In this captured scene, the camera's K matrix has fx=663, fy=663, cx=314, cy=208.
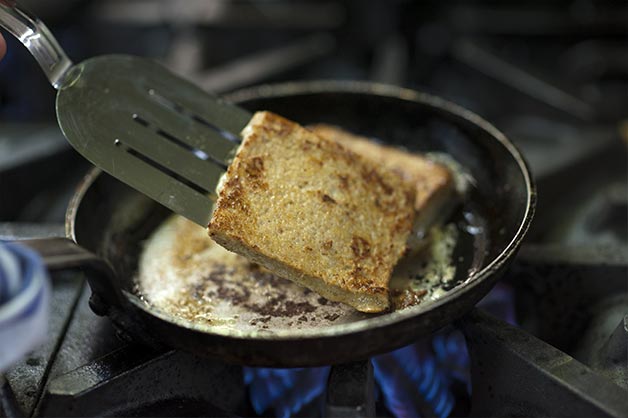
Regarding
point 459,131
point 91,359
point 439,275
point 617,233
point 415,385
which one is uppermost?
point 459,131

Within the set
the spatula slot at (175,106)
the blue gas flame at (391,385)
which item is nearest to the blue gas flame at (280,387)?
the blue gas flame at (391,385)

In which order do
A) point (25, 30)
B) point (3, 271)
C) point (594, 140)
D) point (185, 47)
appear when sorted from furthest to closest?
point (185, 47) → point (594, 140) → point (25, 30) → point (3, 271)

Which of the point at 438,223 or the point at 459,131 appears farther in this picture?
the point at 459,131

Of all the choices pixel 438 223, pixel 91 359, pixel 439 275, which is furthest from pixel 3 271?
pixel 438 223

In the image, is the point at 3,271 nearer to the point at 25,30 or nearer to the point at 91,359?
the point at 91,359

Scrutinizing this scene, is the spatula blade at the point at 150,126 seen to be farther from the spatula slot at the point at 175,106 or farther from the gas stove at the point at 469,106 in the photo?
the gas stove at the point at 469,106

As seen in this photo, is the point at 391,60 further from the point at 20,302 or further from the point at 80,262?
the point at 20,302

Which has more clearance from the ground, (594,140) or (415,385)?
(594,140)
